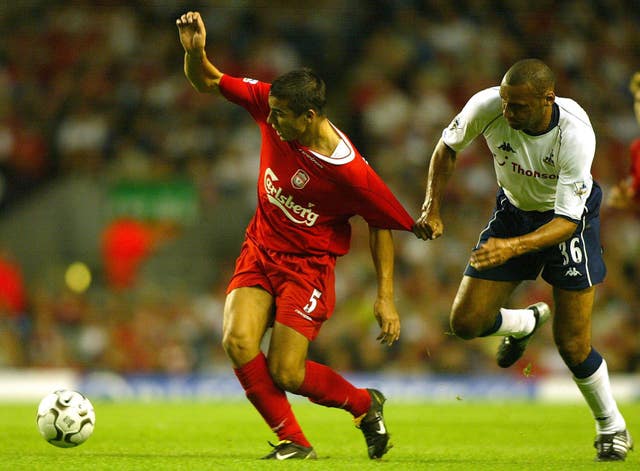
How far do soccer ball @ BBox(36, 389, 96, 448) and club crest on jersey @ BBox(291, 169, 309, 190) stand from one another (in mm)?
1722

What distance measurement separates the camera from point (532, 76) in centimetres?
562

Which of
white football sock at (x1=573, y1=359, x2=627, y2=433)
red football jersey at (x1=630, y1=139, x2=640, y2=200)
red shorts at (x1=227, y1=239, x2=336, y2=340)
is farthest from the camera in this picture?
red football jersey at (x1=630, y1=139, x2=640, y2=200)

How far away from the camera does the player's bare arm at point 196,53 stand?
20.6ft

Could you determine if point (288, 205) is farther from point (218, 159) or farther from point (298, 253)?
point (218, 159)

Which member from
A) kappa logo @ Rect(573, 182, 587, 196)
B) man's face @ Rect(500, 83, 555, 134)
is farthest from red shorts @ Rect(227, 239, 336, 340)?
kappa logo @ Rect(573, 182, 587, 196)

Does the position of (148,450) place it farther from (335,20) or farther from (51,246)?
(335,20)

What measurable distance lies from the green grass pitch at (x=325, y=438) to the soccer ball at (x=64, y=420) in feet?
→ 0.36

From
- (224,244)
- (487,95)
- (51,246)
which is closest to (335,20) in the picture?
(224,244)

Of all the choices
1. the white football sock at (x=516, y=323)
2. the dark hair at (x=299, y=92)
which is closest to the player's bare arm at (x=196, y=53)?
the dark hair at (x=299, y=92)

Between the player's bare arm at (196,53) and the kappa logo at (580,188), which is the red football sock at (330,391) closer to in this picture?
the kappa logo at (580,188)

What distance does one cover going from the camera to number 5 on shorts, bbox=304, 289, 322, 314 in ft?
19.6

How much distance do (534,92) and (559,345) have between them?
156 cm

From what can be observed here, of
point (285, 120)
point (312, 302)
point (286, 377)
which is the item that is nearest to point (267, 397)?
point (286, 377)

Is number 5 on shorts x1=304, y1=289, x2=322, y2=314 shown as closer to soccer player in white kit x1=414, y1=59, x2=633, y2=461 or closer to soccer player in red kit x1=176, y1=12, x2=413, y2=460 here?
soccer player in red kit x1=176, y1=12, x2=413, y2=460
